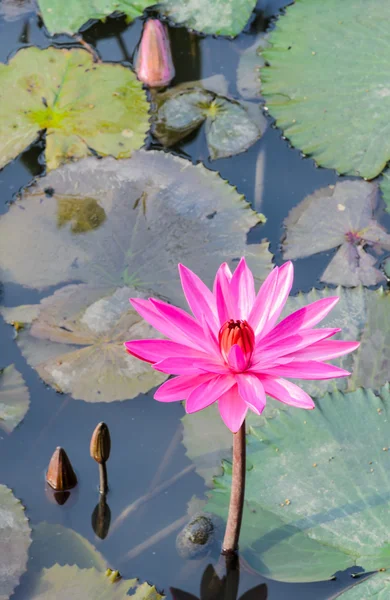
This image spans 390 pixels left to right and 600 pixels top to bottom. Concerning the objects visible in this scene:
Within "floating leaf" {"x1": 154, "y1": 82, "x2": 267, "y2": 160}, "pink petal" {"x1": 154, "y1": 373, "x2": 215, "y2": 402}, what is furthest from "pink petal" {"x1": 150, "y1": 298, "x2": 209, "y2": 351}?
"floating leaf" {"x1": 154, "y1": 82, "x2": 267, "y2": 160}

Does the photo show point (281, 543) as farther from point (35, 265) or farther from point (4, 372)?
point (35, 265)

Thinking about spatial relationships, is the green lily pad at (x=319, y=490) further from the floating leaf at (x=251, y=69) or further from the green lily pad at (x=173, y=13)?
the green lily pad at (x=173, y=13)

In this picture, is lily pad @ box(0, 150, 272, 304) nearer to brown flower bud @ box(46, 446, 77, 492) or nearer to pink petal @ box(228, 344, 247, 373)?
brown flower bud @ box(46, 446, 77, 492)

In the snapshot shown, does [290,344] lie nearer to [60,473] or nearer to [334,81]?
[60,473]

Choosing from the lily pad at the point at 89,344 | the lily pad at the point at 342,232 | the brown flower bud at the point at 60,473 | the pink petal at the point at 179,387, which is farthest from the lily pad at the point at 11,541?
the lily pad at the point at 342,232

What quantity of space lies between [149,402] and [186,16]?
2516 millimetres

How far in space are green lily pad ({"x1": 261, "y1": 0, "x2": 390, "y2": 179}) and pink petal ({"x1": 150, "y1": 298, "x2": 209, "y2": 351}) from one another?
1983 millimetres

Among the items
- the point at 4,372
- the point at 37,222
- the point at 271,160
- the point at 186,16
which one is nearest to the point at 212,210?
the point at 271,160

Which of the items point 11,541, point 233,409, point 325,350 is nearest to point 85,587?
point 11,541

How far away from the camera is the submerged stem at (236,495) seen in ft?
6.79

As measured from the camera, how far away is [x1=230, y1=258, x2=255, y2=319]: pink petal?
2180 millimetres

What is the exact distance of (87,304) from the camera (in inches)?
129

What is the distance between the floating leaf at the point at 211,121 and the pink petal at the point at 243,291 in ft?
6.10

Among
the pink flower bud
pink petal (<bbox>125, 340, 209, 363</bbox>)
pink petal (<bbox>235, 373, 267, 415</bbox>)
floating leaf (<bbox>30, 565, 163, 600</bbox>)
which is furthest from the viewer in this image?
the pink flower bud
